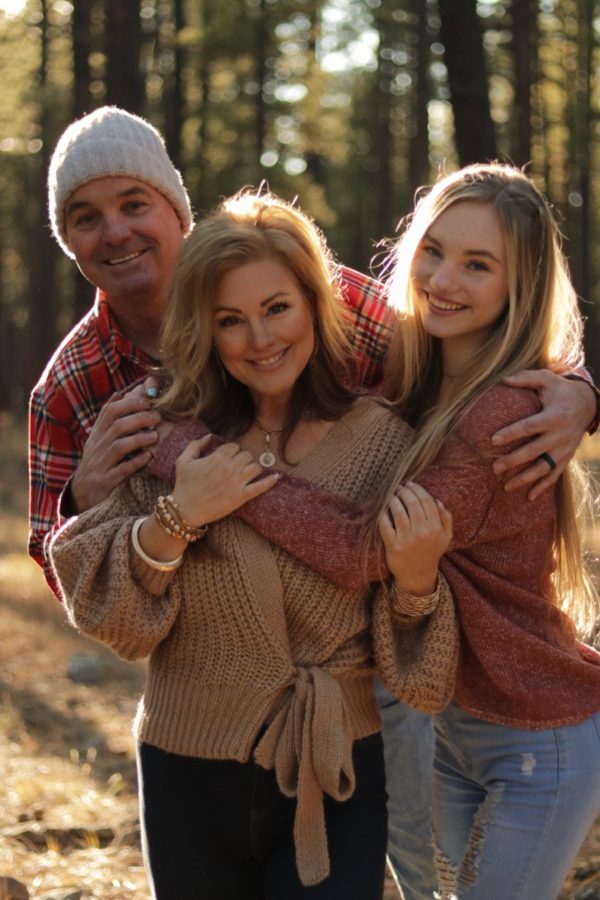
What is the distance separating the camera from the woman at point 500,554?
8.96 feet

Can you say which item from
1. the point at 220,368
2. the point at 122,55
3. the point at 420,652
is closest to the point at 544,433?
the point at 420,652

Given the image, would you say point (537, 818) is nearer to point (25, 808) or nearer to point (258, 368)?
point (258, 368)

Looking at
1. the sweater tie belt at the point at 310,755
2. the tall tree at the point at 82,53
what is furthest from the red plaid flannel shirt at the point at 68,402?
the tall tree at the point at 82,53

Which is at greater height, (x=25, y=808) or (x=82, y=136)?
(x=82, y=136)

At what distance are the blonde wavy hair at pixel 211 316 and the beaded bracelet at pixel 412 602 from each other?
49 centimetres

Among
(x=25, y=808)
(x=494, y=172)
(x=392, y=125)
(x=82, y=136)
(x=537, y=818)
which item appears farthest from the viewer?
(x=392, y=125)

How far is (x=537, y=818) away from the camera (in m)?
2.74

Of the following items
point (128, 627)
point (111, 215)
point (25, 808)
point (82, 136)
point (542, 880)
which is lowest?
point (25, 808)

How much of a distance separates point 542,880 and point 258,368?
4.37 feet

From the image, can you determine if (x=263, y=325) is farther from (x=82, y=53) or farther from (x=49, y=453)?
(x=82, y=53)

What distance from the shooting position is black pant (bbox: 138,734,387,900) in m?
2.73

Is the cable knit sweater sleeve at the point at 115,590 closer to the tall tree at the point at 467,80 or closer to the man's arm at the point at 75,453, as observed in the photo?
the man's arm at the point at 75,453

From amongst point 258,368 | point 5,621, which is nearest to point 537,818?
point 258,368

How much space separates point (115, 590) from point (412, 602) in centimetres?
66
